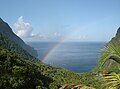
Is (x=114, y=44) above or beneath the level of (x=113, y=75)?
above

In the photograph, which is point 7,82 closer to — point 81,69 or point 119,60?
point 119,60

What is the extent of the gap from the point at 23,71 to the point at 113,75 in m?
55.2

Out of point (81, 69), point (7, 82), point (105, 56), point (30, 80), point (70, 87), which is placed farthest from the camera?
point (81, 69)

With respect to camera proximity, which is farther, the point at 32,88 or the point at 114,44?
the point at 32,88

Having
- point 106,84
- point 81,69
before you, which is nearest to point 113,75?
point 106,84

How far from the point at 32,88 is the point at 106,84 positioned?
157 ft

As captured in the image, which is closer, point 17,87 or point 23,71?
point 17,87

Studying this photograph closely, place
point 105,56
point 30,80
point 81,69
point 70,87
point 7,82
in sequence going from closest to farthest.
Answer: point 70,87
point 105,56
point 7,82
point 30,80
point 81,69

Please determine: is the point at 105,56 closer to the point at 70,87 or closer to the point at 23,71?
the point at 70,87

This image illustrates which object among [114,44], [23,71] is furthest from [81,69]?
[114,44]

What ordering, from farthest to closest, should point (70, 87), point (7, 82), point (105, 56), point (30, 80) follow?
1. point (30, 80)
2. point (7, 82)
3. point (105, 56)
4. point (70, 87)

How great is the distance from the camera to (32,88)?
164 feet

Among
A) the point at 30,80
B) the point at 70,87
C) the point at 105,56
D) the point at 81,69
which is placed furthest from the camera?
the point at 81,69

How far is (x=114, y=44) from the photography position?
10.7 feet
